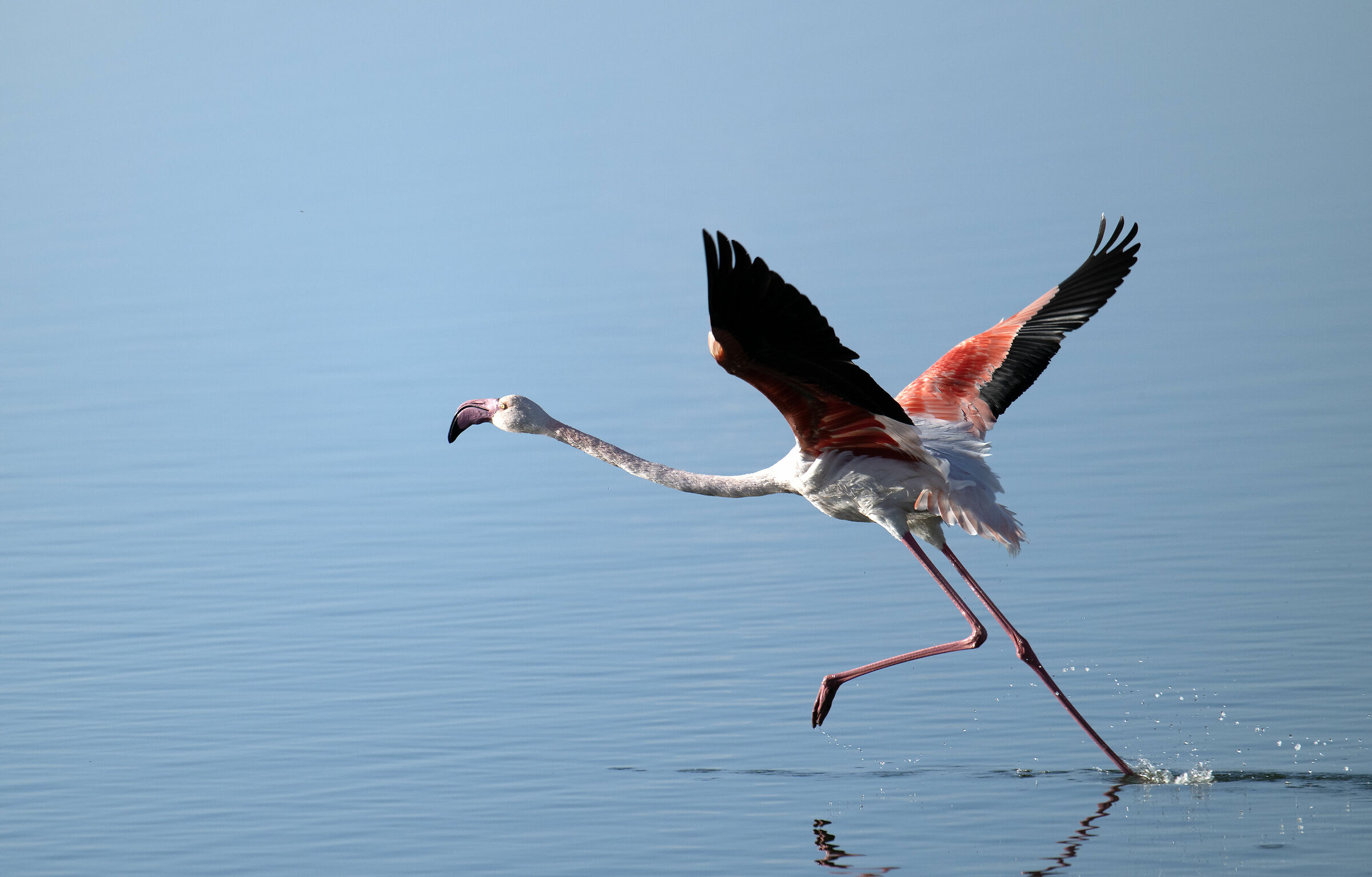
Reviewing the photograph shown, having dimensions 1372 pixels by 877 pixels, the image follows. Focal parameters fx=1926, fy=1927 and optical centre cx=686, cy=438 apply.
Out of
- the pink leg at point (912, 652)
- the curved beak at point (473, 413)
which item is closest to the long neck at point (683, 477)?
the curved beak at point (473, 413)

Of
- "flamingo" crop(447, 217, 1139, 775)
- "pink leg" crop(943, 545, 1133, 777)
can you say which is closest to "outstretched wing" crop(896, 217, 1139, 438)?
"flamingo" crop(447, 217, 1139, 775)

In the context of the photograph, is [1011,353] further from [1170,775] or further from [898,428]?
[1170,775]

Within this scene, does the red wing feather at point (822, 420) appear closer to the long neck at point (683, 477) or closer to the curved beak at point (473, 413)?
the long neck at point (683, 477)

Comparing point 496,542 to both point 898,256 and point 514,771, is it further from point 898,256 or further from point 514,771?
point 898,256

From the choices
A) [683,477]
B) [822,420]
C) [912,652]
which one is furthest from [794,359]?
[912,652]

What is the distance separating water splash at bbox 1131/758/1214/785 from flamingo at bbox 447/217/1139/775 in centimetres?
9

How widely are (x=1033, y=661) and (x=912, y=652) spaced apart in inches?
22.4

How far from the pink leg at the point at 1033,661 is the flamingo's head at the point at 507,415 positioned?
2097 millimetres

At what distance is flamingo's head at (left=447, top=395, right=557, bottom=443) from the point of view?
942 cm

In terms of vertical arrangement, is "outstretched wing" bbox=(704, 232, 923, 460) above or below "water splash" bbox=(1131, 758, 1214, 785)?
above

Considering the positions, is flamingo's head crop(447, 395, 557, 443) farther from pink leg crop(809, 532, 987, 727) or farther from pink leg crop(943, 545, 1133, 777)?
pink leg crop(943, 545, 1133, 777)

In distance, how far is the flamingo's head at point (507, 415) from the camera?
942cm

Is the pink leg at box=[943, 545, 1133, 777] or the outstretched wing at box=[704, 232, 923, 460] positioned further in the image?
the pink leg at box=[943, 545, 1133, 777]

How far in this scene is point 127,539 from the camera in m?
13.5
